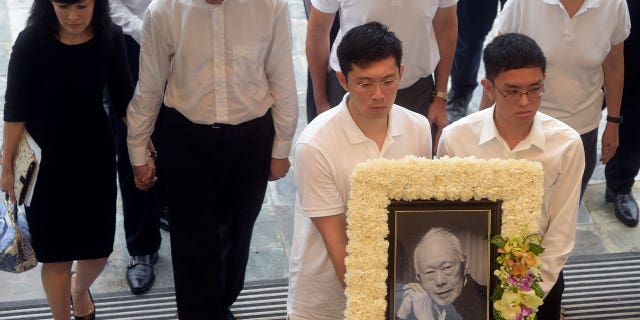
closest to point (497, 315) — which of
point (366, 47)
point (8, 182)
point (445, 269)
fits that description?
point (445, 269)

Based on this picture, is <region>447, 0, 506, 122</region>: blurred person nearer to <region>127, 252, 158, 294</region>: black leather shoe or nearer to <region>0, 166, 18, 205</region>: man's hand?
<region>127, 252, 158, 294</region>: black leather shoe

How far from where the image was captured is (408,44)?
3.81 m

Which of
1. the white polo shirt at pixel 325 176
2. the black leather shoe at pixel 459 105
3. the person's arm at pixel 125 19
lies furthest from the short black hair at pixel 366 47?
the black leather shoe at pixel 459 105

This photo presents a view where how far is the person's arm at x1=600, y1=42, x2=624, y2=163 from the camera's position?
12.6ft

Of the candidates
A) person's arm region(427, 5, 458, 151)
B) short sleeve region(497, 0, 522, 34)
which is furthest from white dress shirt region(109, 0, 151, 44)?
short sleeve region(497, 0, 522, 34)

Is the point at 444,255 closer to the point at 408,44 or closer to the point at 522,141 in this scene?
the point at 522,141

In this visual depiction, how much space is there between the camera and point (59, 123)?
3486 mm

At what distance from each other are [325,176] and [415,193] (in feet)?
1.15

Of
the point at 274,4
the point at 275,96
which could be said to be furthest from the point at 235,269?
the point at 274,4

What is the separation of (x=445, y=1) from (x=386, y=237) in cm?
153

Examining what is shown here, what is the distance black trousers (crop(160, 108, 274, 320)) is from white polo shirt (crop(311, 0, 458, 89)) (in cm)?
48

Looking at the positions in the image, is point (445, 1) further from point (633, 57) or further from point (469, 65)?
point (469, 65)

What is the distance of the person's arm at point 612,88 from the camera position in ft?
12.6

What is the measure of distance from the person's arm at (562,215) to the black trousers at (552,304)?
325 mm
